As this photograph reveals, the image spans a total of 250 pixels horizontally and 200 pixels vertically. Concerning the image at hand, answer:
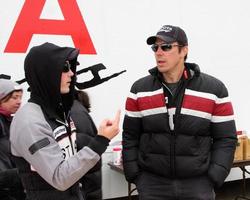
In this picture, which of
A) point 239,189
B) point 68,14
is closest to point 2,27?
point 68,14

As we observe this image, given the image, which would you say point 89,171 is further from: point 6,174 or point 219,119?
point 219,119

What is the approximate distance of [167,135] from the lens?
1.99 meters

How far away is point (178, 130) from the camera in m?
1.97

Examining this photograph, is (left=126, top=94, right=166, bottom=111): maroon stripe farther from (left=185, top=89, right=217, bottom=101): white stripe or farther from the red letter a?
the red letter a

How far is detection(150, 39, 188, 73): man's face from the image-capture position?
2084 mm

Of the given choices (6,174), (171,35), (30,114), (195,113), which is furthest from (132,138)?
(30,114)

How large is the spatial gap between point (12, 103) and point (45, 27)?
93cm

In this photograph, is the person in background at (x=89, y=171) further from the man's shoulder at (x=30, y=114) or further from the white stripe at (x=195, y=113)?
the man's shoulder at (x=30, y=114)

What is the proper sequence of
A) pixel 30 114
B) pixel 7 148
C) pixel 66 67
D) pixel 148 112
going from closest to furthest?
pixel 30 114, pixel 66 67, pixel 148 112, pixel 7 148

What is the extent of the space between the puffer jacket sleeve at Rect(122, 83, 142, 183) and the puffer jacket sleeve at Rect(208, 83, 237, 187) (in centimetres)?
45

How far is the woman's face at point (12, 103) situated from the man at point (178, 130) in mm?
967

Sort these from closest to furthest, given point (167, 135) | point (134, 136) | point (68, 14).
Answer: point (167, 135)
point (134, 136)
point (68, 14)

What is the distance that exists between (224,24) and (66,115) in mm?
3067

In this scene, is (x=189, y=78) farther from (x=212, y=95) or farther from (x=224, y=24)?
(x=224, y=24)
